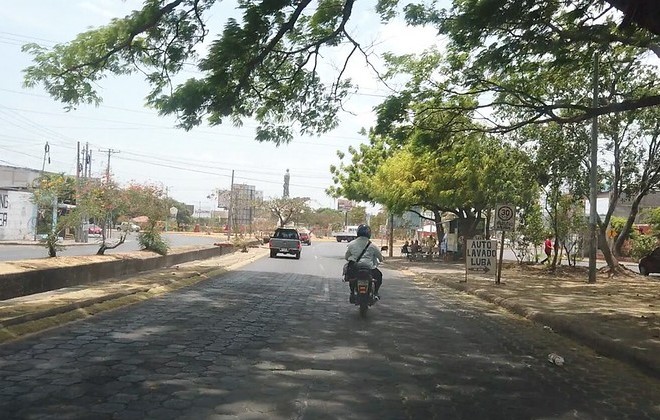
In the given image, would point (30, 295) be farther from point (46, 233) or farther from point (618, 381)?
point (618, 381)

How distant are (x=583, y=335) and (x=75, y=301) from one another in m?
8.72

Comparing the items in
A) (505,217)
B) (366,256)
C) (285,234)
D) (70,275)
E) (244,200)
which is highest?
(244,200)

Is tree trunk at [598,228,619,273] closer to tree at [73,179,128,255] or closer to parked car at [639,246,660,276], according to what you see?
parked car at [639,246,660,276]

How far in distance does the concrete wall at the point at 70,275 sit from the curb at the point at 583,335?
1012 cm

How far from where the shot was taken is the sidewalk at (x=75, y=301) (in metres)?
8.67

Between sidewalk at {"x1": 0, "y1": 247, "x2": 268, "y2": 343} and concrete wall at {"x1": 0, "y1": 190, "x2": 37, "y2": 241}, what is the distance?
31370mm

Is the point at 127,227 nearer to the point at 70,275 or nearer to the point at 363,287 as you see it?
the point at 70,275

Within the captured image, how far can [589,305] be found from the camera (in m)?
13.8

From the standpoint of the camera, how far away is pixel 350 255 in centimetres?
1159

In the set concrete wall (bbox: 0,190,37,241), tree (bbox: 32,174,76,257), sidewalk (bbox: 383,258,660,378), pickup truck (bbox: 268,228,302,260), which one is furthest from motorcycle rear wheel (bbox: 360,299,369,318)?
concrete wall (bbox: 0,190,37,241)

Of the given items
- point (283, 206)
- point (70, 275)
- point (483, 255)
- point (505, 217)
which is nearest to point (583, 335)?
point (505, 217)

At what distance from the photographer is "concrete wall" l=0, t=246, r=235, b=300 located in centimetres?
1152

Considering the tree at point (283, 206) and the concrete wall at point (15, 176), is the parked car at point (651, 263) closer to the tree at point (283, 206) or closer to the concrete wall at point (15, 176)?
the concrete wall at point (15, 176)

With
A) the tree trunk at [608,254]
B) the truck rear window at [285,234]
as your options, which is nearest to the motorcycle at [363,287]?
the tree trunk at [608,254]
